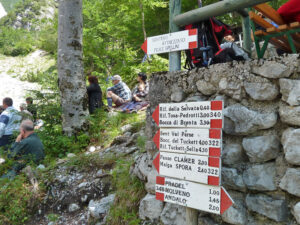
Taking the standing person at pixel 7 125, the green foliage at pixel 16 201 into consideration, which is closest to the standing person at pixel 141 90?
the standing person at pixel 7 125

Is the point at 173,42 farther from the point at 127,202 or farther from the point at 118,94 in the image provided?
the point at 118,94

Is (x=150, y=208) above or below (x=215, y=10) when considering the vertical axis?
below

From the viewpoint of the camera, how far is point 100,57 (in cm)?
1030

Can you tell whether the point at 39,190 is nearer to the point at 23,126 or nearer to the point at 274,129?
the point at 23,126

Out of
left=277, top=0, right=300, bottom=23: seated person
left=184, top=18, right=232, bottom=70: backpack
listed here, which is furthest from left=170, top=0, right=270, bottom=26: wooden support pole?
left=277, top=0, right=300, bottom=23: seated person

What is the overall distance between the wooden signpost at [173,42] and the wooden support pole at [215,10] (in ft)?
1.01

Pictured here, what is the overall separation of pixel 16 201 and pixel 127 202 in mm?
1753

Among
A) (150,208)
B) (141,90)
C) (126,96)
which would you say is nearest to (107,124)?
(126,96)

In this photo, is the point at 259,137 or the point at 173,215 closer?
the point at 259,137

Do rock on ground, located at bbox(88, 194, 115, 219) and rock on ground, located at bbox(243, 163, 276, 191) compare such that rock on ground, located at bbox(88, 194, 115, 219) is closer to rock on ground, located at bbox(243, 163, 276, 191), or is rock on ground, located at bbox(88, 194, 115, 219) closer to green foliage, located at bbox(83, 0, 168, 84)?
rock on ground, located at bbox(243, 163, 276, 191)

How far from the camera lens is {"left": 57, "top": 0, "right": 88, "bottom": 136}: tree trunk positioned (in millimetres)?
5961

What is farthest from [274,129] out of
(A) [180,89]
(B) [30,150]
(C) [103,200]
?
(B) [30,150]

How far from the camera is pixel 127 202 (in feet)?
10.3

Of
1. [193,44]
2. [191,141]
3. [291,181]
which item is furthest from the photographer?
[193,44]
